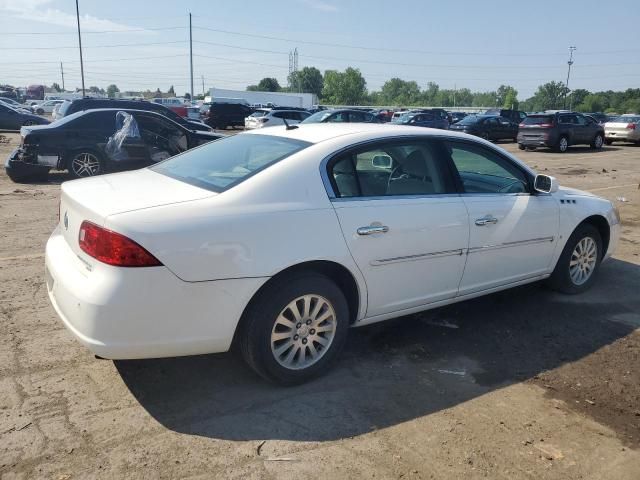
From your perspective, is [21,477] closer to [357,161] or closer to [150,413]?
[150,413]

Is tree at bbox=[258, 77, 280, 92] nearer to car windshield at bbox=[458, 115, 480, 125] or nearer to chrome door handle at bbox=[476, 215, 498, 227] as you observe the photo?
car windshield at bbox=[458, 115, 480, 125]

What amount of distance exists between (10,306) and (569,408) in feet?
13.8

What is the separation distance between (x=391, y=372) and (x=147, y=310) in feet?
5.52

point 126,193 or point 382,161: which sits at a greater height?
point 382,161

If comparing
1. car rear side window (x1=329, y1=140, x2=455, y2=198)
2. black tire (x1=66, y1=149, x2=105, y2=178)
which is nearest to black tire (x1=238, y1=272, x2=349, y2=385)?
car rear side window (x1=329, y1=140, x2=455, y2=198)

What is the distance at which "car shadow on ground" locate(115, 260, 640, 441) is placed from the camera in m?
3.11

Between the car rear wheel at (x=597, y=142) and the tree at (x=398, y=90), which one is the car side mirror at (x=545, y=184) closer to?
the car rear wheel at (x=597, y=142)

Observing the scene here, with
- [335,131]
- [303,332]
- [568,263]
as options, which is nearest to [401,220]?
[335,131]

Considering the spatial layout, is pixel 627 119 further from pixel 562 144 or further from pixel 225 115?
pixel 225 115

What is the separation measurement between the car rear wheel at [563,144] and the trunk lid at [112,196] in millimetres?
21721

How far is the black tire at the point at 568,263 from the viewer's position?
502 cm

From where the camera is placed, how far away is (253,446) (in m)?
2.87

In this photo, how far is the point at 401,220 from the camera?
12.0ft

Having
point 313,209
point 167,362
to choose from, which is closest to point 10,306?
point 167,362
